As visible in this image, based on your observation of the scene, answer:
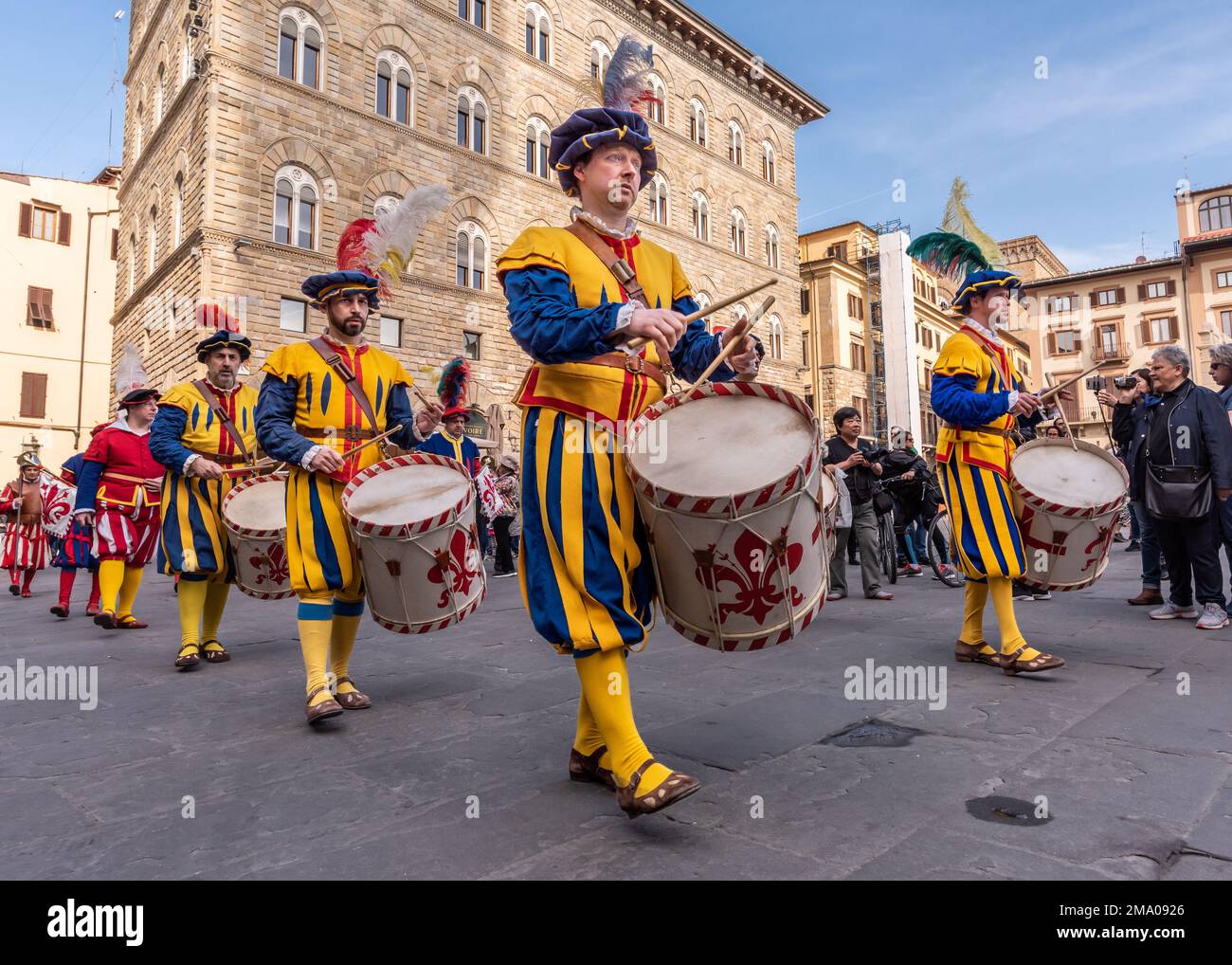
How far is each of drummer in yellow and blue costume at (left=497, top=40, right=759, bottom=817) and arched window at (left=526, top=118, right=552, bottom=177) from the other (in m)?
23.2

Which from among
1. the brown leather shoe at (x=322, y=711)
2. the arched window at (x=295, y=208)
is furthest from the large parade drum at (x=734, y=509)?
the arched window at (x=295, y=208)

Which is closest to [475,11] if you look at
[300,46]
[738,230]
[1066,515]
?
[300,46]

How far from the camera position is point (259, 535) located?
4.42m

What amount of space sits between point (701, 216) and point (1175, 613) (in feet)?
83.9

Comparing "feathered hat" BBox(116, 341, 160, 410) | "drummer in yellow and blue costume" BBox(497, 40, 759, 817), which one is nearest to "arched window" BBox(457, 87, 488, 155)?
"feathered hat" BBox(116, 341, 160, 410)

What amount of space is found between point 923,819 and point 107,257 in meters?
36.4

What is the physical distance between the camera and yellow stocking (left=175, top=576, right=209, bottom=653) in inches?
201

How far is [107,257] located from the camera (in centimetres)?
3114

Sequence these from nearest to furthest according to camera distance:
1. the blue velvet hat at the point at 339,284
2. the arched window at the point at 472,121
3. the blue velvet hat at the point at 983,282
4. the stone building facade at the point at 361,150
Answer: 1. the blue velvet hat at the point at 339,284
2. the blue velvet hat at the point at 983,282
3. the stone building facade at the point at 361,150
4. the arched window at the point at 472,121

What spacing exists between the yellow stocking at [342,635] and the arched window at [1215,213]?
184ft

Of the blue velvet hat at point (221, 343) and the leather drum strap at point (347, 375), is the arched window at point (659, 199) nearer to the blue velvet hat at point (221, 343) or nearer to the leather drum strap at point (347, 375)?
the blue velvet hat at point (221, 343)

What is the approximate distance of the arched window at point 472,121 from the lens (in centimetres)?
2250

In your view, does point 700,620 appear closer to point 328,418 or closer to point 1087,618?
point 328,418
